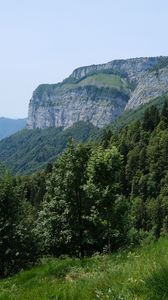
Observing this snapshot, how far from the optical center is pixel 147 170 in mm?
164875

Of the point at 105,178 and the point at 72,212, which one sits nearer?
the point at 105,178

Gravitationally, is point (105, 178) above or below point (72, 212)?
above

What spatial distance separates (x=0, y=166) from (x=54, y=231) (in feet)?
27.3

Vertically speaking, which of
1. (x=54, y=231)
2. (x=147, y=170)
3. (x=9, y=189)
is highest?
(x=9, y=189)

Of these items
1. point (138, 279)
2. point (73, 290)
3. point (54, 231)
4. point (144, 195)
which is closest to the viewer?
point (138, 279)

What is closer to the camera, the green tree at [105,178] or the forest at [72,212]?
the green tree at [105,178]

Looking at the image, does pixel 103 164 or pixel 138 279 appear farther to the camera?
pixel 103 164

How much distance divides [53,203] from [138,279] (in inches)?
1629

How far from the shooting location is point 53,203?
47.0 m

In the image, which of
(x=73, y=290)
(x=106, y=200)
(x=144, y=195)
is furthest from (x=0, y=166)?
(x=144, y=195)

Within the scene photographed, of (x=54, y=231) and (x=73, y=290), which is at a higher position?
(x=73, y=290)

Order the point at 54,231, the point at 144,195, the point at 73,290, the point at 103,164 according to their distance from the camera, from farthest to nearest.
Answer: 1. the point at 144,195
2. the point at 54,231
3. the point at 103,164
4. the point at 73,290

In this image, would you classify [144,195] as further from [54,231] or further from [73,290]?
[73,290]

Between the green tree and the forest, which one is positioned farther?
the forest
